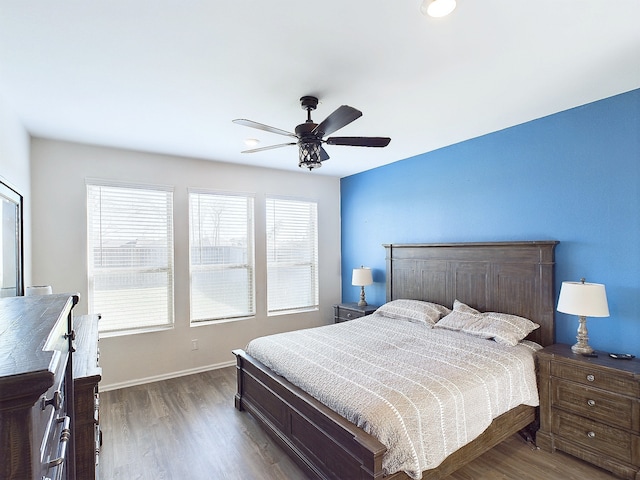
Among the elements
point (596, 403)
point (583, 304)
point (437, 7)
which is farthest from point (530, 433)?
point (437, 7)

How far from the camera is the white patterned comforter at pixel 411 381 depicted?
1.86 meters

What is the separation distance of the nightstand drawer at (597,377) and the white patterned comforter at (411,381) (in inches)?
7.8

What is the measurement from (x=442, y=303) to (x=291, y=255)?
2.23 metres

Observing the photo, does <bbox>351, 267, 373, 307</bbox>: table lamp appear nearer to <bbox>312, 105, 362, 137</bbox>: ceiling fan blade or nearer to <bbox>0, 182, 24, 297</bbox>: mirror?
<bbox>312, 105, 362, 137</bbox>: ceiling fan blade

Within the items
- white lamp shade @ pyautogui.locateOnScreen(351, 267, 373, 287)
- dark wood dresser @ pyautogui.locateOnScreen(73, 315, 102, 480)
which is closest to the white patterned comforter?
dark wood dresser @ pyautogui.locateOnScreen(73, 315, 102, 480)

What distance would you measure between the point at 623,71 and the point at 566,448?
8.71 ft

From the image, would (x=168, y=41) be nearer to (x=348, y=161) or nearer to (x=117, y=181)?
(x=117, y=181)

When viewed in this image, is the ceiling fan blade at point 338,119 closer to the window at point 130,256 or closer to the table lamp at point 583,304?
the table lamp at point 583,304

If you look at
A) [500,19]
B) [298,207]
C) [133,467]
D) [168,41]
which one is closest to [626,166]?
[500,19]

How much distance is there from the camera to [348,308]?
4.71 m

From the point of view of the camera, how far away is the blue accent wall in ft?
8.50

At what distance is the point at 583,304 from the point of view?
2.48 metres

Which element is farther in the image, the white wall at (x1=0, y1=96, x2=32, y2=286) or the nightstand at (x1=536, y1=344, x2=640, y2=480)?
the white wall at (x1=0, y1=96, x2=32, y2=286)

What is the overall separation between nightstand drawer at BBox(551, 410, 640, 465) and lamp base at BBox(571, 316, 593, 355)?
0.47 m
